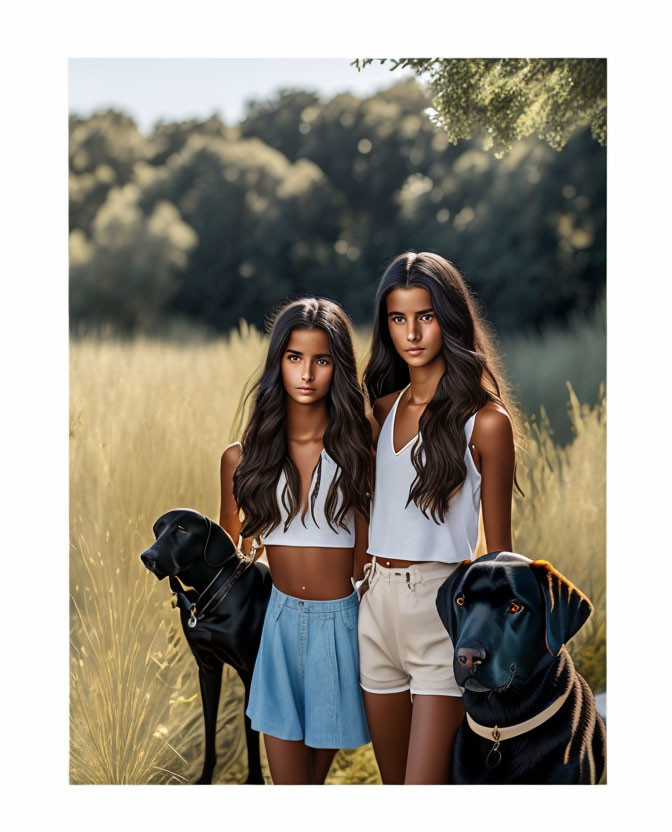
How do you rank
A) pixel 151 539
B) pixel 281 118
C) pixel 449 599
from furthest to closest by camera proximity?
1. pixel 281 118
2. pixel 151 539
3. pixel 449 599

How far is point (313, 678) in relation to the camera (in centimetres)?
260

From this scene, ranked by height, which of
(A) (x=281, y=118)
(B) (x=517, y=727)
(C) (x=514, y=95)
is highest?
(A) (x=281, y=118)

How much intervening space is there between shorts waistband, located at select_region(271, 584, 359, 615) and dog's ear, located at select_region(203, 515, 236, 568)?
246 millimetres

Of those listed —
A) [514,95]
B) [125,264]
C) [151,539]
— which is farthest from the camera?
[125,264]

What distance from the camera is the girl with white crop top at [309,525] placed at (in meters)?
2.61

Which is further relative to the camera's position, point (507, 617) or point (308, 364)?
point (308, 364)

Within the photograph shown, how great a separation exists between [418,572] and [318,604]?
37 cm

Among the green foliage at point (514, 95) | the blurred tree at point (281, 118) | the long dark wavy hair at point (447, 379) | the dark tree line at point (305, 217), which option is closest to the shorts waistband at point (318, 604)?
the long dark wavy hair at point (447, 379)

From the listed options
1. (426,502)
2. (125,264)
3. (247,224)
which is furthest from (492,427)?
(125,264)

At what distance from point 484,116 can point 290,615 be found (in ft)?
7.65

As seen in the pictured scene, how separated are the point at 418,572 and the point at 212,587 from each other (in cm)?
73

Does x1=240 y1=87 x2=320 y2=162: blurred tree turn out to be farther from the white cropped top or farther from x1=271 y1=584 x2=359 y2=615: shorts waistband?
x1=271 y1=584 x2=359 y2=615: shorts waistband

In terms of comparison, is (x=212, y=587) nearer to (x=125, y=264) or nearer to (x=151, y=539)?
(x=151, y=539)

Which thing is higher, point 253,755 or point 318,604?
point 318,604
